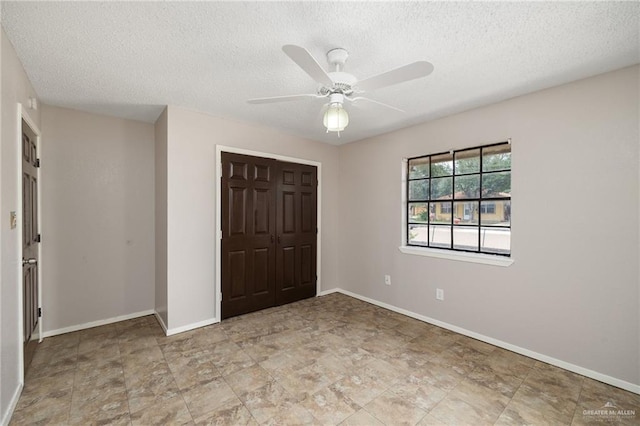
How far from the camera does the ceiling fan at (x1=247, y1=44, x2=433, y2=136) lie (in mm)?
1562

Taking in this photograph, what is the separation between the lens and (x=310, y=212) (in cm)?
447

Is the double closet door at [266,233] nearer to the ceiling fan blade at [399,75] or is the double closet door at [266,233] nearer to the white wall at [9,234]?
the white wall at [9,234]

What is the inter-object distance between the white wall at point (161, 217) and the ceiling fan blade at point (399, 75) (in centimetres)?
241

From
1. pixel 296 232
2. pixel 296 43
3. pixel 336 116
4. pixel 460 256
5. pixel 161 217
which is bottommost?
pixel 460 256

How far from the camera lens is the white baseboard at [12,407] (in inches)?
70.3

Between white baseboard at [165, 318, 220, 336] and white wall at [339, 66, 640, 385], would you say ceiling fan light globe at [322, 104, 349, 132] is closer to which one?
white wall at [339, 66, 640, 385]

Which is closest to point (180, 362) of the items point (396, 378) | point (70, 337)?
point (70, 337)

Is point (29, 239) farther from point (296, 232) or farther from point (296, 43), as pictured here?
point (296, 43)

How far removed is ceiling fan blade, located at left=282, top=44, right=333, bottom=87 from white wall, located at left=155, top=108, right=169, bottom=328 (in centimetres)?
221

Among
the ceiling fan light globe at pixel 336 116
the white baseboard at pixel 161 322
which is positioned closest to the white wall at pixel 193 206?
the white baseboard at pixel 161 322

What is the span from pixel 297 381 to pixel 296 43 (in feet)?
8.42

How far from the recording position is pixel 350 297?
4.54 m

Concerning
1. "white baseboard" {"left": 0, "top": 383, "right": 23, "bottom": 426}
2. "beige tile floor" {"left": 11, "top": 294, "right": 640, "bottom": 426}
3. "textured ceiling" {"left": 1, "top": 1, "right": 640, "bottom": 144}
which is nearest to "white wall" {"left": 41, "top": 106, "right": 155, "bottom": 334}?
"beige tile floor" {"left": 11, "top": 294, "right": 640, "bottom": 426}

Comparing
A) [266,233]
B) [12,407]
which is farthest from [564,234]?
[12,407]
